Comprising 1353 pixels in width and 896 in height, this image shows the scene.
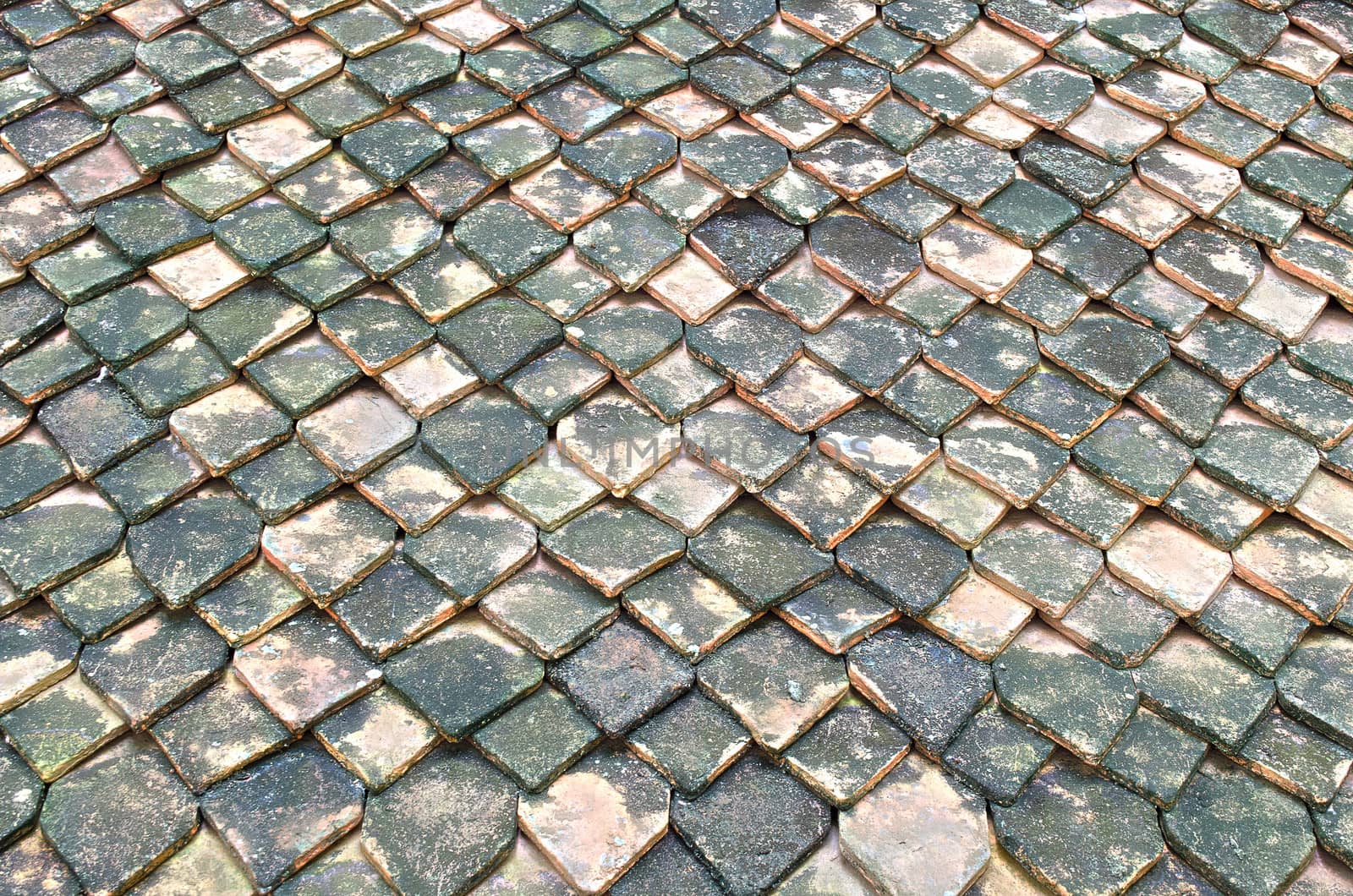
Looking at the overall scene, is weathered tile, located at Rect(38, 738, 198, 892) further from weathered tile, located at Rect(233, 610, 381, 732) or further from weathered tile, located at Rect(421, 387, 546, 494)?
weathered tile, located at Rect(421, 387, 546, 494)

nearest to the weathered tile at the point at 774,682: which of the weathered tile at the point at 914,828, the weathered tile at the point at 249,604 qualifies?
the weathered tile at the point at 914,828

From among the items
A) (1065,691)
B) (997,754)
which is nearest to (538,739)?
(997,754)

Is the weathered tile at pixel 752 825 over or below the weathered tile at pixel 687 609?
below

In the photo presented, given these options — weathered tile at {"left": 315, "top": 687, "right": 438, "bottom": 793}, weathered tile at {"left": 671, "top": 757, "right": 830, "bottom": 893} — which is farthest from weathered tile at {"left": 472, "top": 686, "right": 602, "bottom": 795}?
weathered tile at {"left": 671, "top": 757, "right": 830, "bottom": 893}

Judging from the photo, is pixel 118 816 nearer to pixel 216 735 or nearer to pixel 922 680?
pixel 216 735

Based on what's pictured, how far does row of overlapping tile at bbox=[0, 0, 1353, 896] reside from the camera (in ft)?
6.99

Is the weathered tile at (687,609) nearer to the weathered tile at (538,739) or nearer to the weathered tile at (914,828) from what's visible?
the weathered tile at (538,739)

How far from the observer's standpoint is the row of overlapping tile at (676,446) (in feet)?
6.99

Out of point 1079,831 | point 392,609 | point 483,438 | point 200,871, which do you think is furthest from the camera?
point 483,438

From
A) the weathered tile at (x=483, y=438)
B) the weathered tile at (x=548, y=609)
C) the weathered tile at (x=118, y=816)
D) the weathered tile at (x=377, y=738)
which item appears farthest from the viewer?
the weathered tile at (x=483, y=438)

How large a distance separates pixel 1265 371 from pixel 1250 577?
0.47 metres

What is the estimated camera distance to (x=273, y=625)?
224 cm

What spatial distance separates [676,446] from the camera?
2398mm

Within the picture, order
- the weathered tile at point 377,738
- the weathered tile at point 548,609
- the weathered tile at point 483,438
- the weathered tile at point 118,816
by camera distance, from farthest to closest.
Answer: the weathered tile at point 483,438
the weathered tile at point 548,609
the weathered tile at point 377,738
the weathered tile at point 118,816
